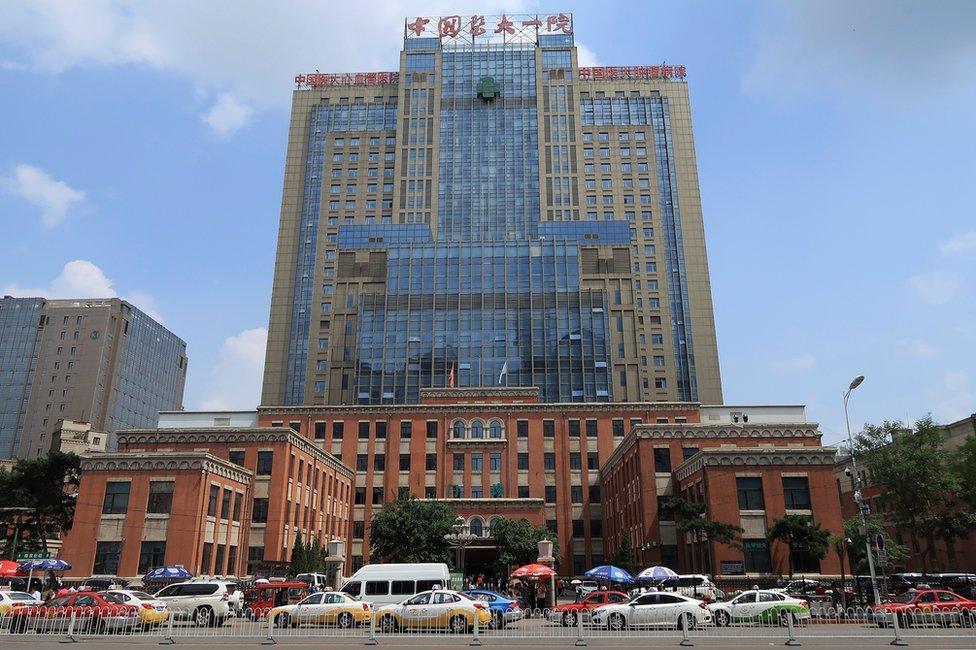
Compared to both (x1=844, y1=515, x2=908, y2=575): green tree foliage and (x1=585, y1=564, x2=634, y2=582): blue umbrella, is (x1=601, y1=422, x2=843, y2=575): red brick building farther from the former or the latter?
(x1=585, y1=564, x2=634, y2=582): blue umbrella

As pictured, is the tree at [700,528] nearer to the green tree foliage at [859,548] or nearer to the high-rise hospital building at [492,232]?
the green tree foliage at [859,548]

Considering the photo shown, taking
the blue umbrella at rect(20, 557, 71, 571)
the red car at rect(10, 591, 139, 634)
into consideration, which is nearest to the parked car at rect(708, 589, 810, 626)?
the red car at rect(10, 591, 139, 634)

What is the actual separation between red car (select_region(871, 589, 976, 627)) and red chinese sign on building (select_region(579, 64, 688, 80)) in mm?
116026

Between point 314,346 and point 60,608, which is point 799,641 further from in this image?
point 314,346

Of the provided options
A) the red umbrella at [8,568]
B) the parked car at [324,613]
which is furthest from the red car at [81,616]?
the red umbrella at [8,568]

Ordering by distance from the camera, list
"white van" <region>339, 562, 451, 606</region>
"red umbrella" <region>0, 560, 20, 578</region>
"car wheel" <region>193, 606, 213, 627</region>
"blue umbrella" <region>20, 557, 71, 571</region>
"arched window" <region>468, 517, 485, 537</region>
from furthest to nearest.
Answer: "arched window" <region>468, 517, 485, 537</region>, "blue umbrella" <region>20, 557, 71, 571</region>, "red umbrella" <region>0, 560, 20, 578</region>, "white van" <region>339, 562, 451, 606</region>, "car wheel" <region>193, 606, 213, 627</region>

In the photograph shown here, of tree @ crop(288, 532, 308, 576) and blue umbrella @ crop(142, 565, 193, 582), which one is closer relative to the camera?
blue umbrella @ crop(142, 565, 193, 582)

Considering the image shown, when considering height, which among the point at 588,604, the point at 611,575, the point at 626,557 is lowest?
the point at 588,604

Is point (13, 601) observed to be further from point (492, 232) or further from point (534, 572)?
point (492, 232)

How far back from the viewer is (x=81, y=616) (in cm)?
2822

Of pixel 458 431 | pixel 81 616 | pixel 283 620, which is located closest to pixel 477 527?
pixel 458 431

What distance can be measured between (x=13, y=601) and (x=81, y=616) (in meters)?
7.74

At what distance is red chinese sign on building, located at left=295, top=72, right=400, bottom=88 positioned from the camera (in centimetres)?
13662

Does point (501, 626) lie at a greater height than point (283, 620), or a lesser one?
lesser
